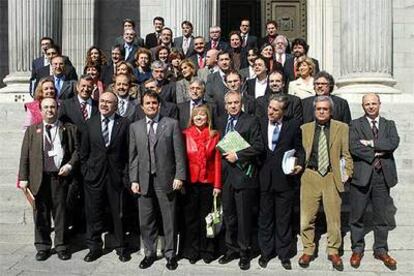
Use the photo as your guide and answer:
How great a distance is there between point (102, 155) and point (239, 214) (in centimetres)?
185

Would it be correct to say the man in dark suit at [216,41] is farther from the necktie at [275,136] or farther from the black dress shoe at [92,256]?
the black dress shoe at [92,256]

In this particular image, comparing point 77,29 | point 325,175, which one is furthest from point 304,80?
point 77,29

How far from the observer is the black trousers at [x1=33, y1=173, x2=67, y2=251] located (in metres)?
7.62

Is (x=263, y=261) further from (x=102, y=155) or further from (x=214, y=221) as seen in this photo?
(x=102, y=155)

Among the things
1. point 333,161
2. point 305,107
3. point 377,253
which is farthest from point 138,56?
point 377,253

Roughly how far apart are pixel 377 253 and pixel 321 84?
2.25 m

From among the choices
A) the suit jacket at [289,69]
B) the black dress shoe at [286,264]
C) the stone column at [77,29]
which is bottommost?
the black dress shoe at [286,264]

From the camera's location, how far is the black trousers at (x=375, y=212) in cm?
749

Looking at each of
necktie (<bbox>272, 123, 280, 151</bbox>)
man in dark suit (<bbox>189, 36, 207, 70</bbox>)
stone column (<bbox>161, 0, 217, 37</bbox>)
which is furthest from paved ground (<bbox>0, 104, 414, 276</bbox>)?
stone column (<bbox>161, 0, 217, 37</bbox>)

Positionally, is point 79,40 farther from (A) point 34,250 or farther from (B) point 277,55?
(A) point 34,250

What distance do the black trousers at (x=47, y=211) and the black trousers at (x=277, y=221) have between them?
8.28 ft

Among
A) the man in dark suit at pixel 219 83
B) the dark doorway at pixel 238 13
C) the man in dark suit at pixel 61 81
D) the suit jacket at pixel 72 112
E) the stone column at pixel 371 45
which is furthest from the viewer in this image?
the dark doorway at pixel 238 13

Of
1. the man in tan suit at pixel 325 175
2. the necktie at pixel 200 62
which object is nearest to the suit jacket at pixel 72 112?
the necktie at pixel 200 62

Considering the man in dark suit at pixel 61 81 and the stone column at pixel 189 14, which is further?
the stone column at pixel 189 14
